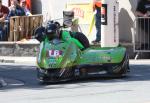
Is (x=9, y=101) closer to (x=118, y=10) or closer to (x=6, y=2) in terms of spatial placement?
(x=118, y=10)

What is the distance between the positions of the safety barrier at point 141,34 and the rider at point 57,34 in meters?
5.26

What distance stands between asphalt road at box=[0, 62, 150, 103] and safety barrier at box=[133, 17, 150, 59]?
10.6 feet

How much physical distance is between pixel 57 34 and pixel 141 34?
5.97 m

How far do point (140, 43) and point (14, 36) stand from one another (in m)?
4.60

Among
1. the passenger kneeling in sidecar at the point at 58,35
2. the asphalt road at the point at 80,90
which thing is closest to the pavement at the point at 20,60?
the asphalt road at the point at 80,90

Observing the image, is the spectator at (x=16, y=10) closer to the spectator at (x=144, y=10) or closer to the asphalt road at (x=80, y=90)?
the spectator at (x=144, y=10)

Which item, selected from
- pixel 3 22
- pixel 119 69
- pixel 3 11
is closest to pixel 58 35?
pixel 119 69

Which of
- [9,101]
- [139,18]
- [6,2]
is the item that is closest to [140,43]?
[139,18]

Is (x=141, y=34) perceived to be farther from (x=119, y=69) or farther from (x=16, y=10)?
(x=119, y=69)

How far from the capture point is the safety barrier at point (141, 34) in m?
20.5

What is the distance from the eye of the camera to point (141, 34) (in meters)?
20.8

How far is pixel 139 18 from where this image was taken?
20531mm

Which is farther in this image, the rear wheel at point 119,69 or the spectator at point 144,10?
the spectator at point 144,10

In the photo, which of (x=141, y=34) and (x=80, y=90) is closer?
(x=80, y=90)
